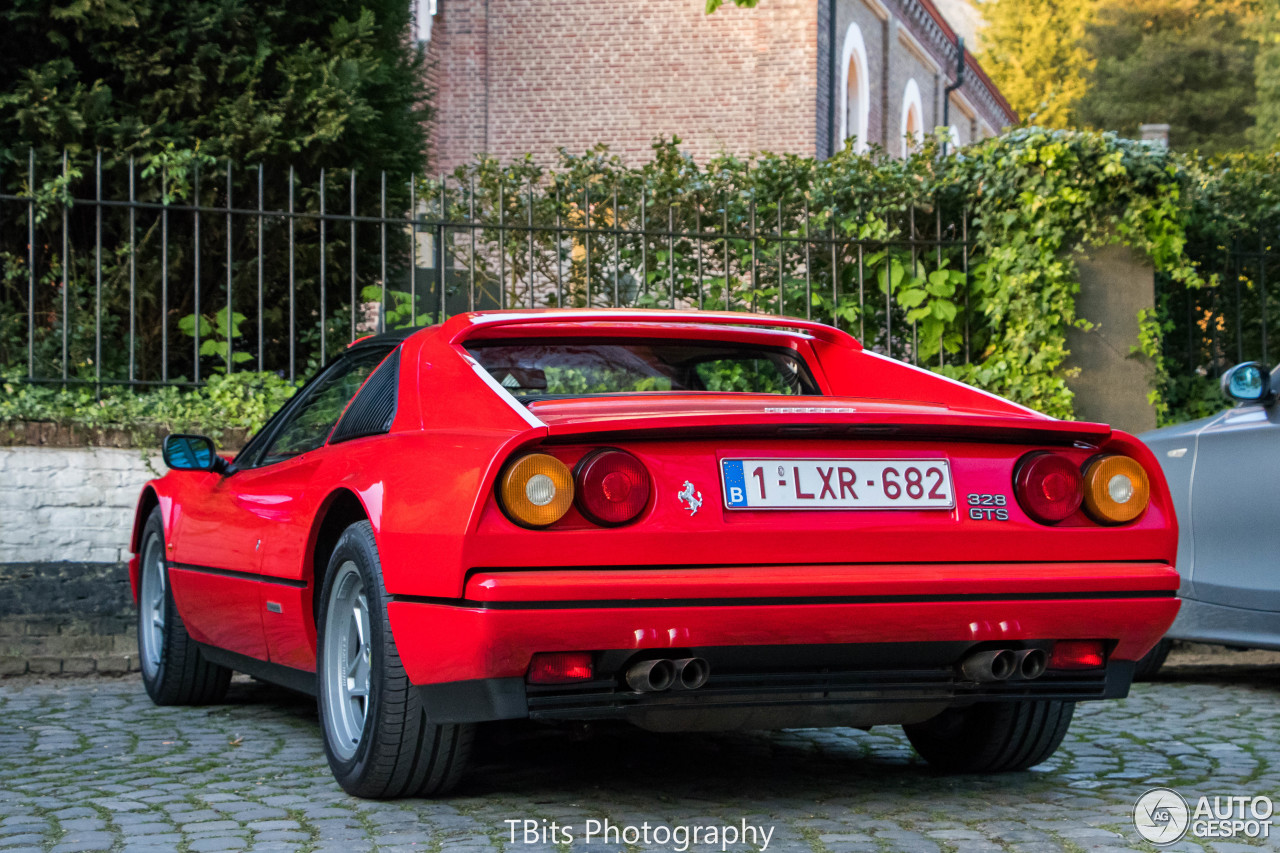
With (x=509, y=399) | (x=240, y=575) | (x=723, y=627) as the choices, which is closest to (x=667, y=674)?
(x=723, y=627)

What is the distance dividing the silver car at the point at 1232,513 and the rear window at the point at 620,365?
6.41 feet

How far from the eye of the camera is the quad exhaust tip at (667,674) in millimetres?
3314

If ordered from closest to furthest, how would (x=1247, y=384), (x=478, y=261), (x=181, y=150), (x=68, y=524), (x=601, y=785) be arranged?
1. (x=601, y=785)
2. (x=1247, y=384)
3. (x=68, y=524)
4. (x=181, y=150)
5. (x=478, y=261)

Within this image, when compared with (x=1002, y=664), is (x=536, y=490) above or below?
above

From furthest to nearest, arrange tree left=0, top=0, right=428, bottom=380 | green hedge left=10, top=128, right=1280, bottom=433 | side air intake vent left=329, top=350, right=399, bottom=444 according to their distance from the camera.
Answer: tree left=0, top=0, right=428, bottom=380 < green hedge left=10, top=128, right=1280, bottom=433 < side air intake vent left=329, top=350, right=399, bottom=444

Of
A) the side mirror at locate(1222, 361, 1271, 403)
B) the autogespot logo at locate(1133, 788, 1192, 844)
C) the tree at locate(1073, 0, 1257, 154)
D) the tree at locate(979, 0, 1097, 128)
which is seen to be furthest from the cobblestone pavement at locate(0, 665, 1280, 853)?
the tree at locate(979, 0, 1097, 128)

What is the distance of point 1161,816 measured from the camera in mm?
3691

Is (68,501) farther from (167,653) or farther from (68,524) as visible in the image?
(167,653)

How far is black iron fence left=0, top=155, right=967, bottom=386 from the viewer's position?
9.47 m

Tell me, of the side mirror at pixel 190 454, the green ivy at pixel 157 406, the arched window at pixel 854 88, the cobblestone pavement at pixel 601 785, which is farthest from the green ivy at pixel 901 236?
the arched window at pixel 854 88

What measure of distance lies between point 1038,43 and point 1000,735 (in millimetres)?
56345

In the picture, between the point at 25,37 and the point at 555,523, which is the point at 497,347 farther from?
the point at 25,37

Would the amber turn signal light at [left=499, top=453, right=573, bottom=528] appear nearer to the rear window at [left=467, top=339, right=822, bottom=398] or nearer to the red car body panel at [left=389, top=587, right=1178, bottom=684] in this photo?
the red car body panel at [left=389, top=587, right=1178, bottom=684]

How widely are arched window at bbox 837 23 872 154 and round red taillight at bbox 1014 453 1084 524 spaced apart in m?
20.8
